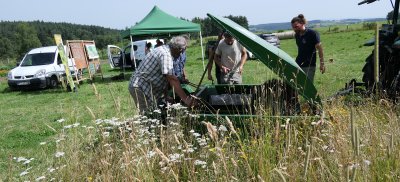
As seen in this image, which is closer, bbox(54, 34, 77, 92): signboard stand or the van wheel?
bbox(54, 34, 77, 92): signboard stand

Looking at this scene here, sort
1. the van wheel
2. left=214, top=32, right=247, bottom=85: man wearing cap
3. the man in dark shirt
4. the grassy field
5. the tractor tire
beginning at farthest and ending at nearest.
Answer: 1. the van wheel
2. the tractor tire
3. left=214, top=32, right=247, bottom=85: man wearing cap
4. the man in dark shirt
5. the grassy field

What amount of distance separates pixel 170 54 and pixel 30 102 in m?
8.62

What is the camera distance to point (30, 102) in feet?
37.2

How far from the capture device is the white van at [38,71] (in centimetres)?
1416

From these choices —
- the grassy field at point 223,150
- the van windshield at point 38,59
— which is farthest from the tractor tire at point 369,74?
the van windshield at point 38,59

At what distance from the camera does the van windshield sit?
50.0ft

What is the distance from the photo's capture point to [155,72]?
14.4ft

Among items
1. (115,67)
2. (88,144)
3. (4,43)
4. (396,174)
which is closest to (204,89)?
(88,144)

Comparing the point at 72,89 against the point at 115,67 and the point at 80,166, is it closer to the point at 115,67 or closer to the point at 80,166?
the point at 80,166

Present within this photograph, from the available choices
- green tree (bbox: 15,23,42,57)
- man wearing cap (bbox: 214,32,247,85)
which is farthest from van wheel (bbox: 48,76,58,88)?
green tree (bbox: 15,23,42,57)

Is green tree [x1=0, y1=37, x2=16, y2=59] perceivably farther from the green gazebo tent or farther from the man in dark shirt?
the man in dark shirt

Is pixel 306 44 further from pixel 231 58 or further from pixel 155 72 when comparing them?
pixel 155 72

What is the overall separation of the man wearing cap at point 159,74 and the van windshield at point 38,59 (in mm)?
11850

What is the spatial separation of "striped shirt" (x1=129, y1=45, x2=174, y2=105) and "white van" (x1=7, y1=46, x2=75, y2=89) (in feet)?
32.3
